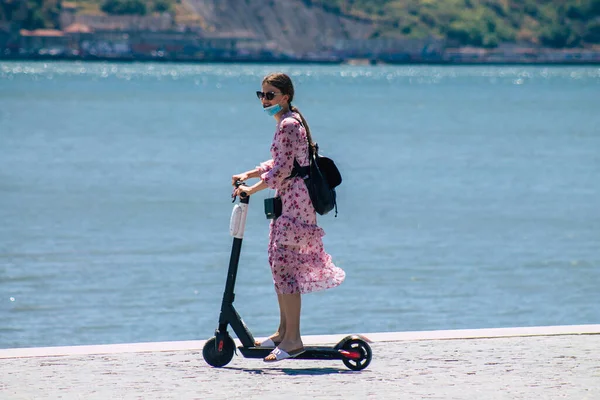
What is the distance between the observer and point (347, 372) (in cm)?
753

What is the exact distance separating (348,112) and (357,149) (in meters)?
39.2

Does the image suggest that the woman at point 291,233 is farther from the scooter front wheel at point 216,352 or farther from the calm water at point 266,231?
the calm water at point 266,231

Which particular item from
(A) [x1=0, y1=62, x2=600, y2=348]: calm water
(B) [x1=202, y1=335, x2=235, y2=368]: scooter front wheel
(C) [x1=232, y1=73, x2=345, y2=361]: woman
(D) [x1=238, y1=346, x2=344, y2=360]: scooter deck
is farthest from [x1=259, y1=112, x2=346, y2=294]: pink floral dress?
(A) [x1=0, y1=62, x2=600, y2=348]: calm water

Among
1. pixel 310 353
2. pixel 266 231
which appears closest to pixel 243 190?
pixel 310 353

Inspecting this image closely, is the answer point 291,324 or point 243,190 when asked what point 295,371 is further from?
point 243,190

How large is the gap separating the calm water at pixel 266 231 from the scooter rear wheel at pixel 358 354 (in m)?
7.21

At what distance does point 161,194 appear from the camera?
36000 mm

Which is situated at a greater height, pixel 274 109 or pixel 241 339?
pixel 274 109

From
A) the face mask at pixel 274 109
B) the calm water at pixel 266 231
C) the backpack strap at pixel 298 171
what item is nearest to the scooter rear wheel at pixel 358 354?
the backpack strap at pixel 298 171

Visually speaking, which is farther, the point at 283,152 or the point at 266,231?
the point at 266,231

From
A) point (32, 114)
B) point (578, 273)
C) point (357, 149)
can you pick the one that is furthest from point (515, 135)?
point (578, 273)

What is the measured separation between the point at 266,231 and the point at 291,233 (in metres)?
17.7

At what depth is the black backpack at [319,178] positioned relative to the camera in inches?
301

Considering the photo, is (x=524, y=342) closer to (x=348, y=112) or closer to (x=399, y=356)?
(x=399, y=356)
